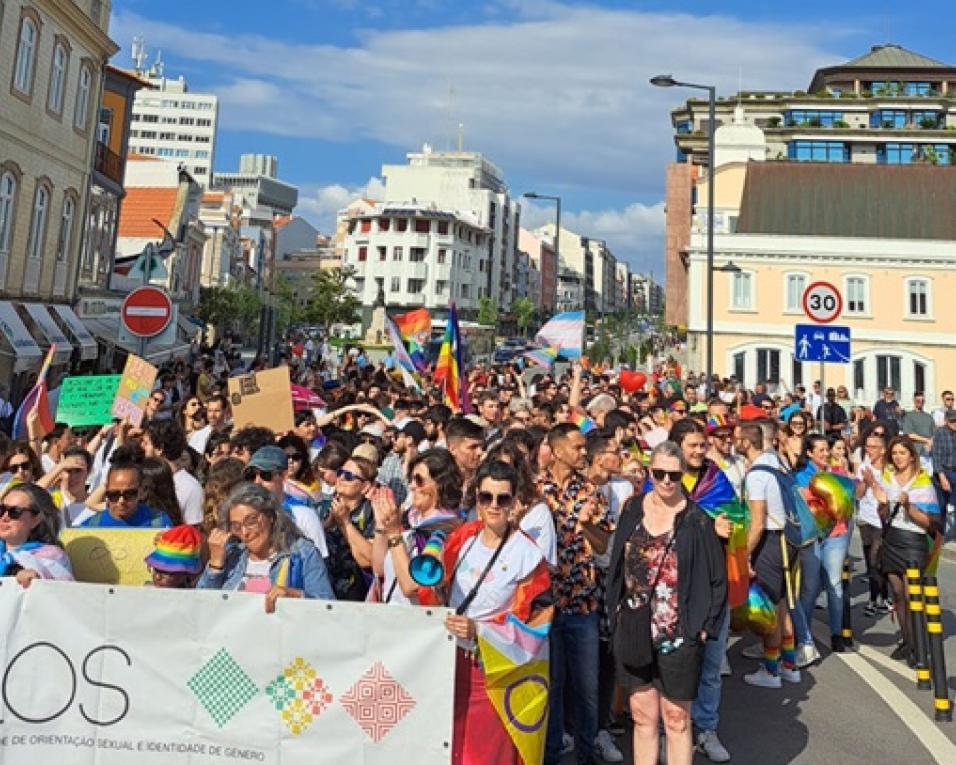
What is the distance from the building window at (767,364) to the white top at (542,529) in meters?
36.5

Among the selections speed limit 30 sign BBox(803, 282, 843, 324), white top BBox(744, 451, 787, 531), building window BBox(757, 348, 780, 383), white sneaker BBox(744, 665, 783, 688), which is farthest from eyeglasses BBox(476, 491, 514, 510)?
building window BBox(757, 348, 780, 383)

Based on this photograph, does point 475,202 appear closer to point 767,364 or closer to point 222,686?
point 767,364

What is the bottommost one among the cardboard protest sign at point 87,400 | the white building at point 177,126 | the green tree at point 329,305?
the cardboard protest sign at point 87,400

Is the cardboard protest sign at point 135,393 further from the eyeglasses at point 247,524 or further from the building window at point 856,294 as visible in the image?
the building window at point 856,294

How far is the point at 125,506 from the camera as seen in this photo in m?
4.86

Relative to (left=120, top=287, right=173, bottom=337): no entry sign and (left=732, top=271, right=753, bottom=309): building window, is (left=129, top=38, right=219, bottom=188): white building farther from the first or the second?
(left=120, top=287, right=173, bottom=337): no entry sign

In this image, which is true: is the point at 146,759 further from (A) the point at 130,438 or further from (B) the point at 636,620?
(A) the point at 130,438

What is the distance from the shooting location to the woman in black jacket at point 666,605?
4.42 m

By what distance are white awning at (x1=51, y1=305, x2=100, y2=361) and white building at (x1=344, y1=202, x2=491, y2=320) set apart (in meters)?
63.9

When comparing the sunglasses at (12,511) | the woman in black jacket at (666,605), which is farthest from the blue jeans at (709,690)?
the sunglasses at (12,511)

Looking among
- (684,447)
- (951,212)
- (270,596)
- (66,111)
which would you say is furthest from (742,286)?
(270,596)

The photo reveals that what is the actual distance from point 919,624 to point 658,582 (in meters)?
3.23

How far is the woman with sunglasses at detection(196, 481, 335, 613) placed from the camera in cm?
404

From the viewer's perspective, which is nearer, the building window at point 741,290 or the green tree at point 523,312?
the building window at point 741,290
